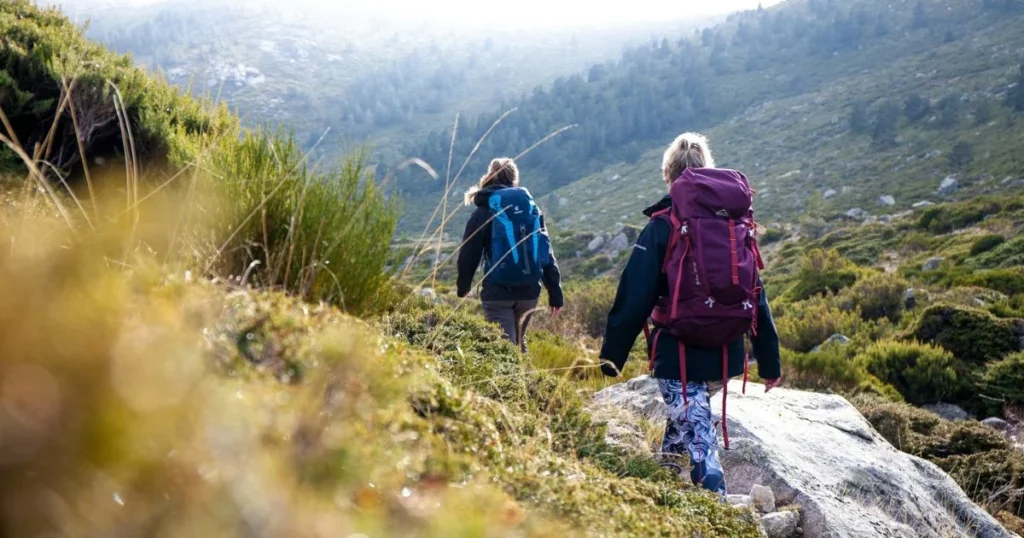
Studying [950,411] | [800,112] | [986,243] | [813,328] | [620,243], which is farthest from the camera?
[800,112]

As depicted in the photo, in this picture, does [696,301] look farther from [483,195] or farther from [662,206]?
[483,195]

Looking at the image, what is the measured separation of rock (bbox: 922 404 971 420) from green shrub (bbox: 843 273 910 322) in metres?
4.64

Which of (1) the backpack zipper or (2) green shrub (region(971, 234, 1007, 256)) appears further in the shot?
(2) green shrub (region(971, 234, 1007, 256))

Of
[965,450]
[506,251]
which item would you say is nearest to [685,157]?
[506,251]

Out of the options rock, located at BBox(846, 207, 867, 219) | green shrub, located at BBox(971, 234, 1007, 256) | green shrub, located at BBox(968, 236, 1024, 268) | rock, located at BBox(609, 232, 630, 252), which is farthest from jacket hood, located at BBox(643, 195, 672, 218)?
rock, located at BBox(846, 207, 867, 219)

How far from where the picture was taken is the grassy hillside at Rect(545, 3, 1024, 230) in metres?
38.5

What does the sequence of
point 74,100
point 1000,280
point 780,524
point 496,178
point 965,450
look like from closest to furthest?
point 780,524
point 74,100
point 496,178
point 965,450
point 1000,280

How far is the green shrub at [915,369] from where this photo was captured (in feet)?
29.9

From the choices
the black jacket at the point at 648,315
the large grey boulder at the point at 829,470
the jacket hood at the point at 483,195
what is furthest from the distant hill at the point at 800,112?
the black jacket at the point at 648,315

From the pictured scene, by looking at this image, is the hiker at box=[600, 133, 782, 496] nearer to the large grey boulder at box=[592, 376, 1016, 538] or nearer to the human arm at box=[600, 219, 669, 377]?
the human arm at box=[600, 219, 669, 377]

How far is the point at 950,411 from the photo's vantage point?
880cm

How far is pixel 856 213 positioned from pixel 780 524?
34725mm

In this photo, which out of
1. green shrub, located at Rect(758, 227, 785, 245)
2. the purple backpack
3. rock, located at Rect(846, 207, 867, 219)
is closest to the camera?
the purple backpack

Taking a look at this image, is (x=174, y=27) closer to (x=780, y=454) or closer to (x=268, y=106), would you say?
(x=268, y=106)
